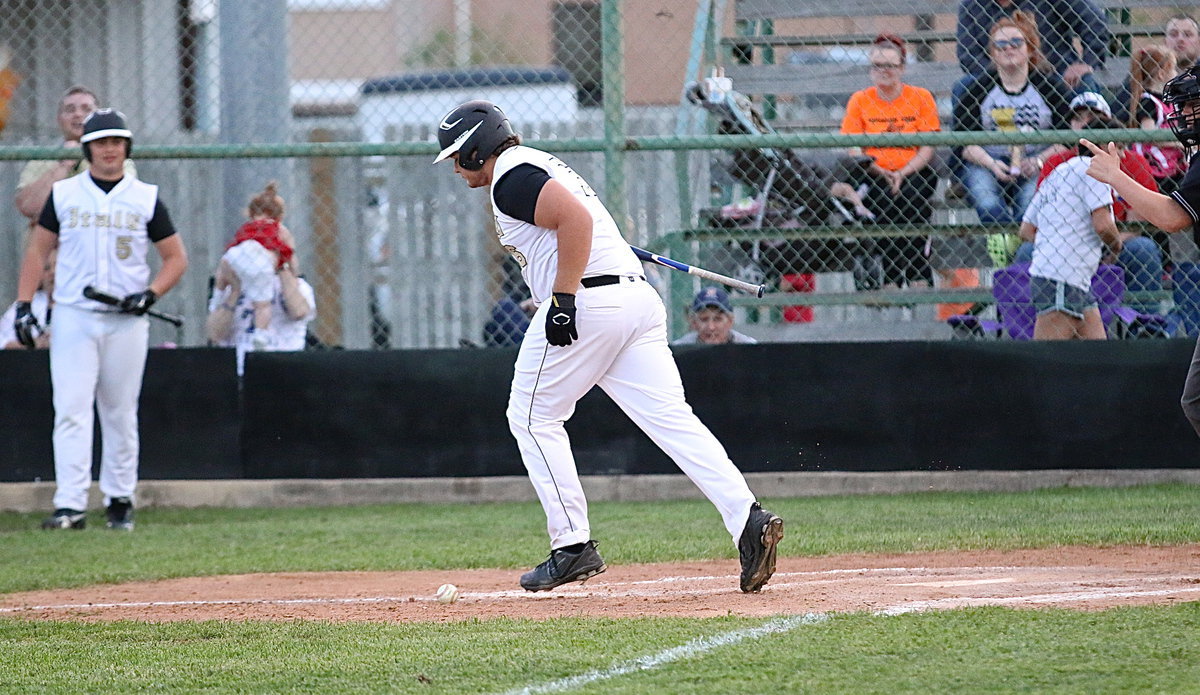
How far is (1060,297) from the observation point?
9000 millimetres

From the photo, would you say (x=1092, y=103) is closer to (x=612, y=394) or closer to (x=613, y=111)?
(x=613, y=111)

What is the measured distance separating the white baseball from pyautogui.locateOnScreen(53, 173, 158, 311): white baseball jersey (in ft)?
12.3

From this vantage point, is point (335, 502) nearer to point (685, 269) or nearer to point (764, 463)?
point (764, 463)

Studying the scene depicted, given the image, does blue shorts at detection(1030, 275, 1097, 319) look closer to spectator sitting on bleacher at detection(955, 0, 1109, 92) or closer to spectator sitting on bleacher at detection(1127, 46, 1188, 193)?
spectator sitting on bleacher at detection(1127, 46, 1188, 193)

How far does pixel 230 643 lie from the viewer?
16.3 feet

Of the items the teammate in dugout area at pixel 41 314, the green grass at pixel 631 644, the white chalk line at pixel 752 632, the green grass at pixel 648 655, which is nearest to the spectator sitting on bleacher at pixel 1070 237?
the green grass at pixel 631 644

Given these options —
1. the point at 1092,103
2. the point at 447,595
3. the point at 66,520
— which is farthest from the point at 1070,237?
the point at 66,520

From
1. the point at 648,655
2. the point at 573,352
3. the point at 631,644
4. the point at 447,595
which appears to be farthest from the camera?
the point at 447,595

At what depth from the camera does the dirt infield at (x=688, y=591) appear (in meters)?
5.30

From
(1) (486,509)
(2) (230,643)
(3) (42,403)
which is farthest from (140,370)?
(2) (230,643)

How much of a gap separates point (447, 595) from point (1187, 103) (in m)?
3.26

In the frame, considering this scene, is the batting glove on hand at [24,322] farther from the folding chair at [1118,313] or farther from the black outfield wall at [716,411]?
the folding chair at [1118,313]

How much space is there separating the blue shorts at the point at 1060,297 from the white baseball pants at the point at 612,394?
12.6 ft

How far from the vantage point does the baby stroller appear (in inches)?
384
